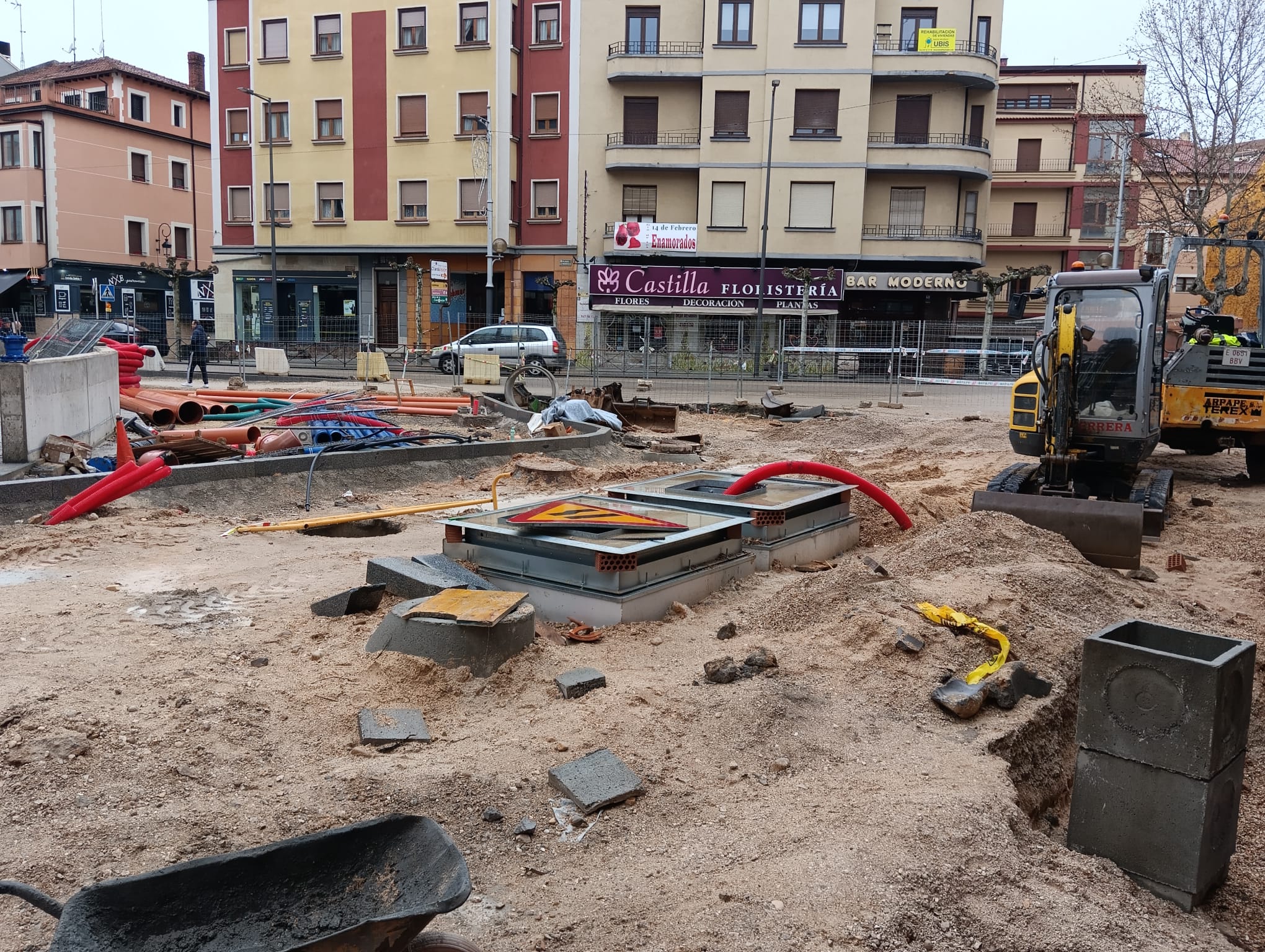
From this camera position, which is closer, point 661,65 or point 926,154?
point 926,154

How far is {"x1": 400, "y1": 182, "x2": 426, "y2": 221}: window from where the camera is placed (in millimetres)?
40156

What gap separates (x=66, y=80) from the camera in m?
48.0

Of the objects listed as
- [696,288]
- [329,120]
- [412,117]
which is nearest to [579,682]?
[696,288]

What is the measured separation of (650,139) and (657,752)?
1463 inches

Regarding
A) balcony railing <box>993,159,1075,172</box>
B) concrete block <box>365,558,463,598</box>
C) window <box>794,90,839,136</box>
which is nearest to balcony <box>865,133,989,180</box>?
window <box>794,90,839,136</box>

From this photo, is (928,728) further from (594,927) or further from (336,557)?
(336,557)

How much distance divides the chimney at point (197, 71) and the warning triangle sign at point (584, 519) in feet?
174

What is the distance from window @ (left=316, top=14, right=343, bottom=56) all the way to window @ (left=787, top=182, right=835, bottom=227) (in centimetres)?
1883

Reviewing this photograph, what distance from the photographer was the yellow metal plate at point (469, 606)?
5.49 metres

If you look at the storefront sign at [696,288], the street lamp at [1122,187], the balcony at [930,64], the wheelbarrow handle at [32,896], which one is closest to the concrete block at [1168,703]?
the wheelbarrow handle at [32,896]

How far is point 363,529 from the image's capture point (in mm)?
9727

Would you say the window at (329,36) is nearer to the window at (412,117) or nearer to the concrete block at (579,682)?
the window at (412,117)

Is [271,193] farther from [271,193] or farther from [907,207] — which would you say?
[907,207]

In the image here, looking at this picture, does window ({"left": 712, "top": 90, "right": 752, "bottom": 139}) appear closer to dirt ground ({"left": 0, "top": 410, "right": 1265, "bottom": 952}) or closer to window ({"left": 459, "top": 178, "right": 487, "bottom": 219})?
window ({"left": 459, "top": 178, "right": 487, "bottom": 219})
